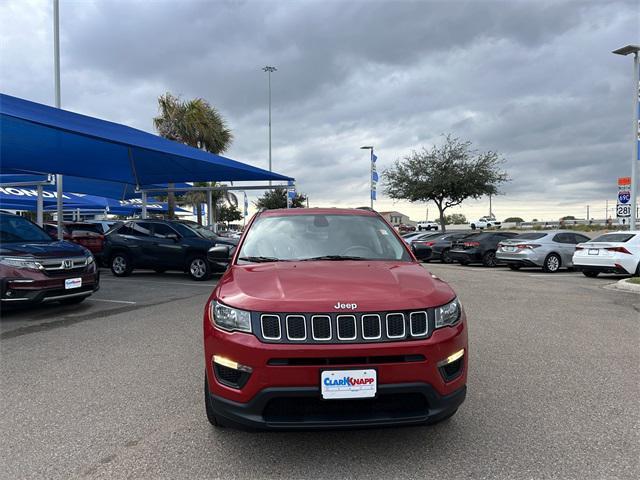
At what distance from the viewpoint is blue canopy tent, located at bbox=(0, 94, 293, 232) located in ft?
30.6

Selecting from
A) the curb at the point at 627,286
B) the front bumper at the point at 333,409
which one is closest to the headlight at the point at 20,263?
the front bumper at the point at 333,409

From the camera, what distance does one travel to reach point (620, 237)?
1352cm

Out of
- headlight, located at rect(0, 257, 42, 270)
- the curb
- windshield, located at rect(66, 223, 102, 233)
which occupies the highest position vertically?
windshield, located at rect(66, 223, 102, 233)

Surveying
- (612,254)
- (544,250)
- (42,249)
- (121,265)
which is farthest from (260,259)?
(544,250)

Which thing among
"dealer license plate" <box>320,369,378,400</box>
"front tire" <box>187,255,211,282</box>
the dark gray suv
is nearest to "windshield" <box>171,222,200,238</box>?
the dark gray suv

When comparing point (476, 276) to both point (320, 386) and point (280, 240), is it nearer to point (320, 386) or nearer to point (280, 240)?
point (280, 240)

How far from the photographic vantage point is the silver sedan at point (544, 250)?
640 inches

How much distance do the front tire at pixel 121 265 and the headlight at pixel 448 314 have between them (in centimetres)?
1256

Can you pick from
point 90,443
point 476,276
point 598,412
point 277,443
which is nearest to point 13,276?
point 90,443

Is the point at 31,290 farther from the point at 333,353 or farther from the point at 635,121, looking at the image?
the point at 635,121

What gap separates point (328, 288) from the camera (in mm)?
3043

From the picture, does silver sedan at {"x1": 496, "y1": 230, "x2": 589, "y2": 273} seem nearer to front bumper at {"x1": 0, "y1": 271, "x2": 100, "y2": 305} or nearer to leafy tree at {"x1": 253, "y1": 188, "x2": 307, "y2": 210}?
front bumper at {"x1": 0, "y1": 271, "x2": 100, "y2": 305}

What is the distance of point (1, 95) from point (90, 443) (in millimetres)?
7290

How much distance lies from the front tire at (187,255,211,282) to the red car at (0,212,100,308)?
4.28 m
